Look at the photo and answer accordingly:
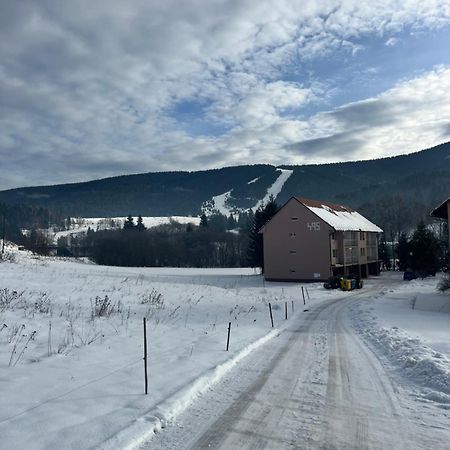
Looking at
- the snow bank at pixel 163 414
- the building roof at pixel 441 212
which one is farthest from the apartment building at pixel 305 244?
the snow bank at pixel 163 414

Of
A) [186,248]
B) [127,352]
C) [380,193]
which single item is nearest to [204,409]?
[127,352]

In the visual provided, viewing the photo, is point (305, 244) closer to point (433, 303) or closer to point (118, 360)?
point (433, 303)

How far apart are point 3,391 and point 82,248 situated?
151143 mm

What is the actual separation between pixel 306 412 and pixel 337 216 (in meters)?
57.4

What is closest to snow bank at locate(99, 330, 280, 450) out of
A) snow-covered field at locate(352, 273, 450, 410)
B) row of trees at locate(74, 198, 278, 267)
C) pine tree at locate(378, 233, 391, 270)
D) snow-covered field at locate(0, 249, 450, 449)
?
snow-covered field at locate(0, 249, 450, 449)

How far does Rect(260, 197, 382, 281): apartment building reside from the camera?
53375mm

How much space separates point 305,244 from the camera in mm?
54469

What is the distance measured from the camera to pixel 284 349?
12.3m

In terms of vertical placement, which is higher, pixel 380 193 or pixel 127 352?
pixel 380 193

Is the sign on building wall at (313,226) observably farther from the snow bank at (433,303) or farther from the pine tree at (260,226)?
the snow bank at (433,303)

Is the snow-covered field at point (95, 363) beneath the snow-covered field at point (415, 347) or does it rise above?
above

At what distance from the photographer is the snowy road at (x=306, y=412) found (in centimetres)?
578

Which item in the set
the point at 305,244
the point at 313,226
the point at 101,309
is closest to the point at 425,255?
the point at 313,226

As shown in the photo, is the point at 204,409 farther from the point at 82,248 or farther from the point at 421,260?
the point at 82,248
